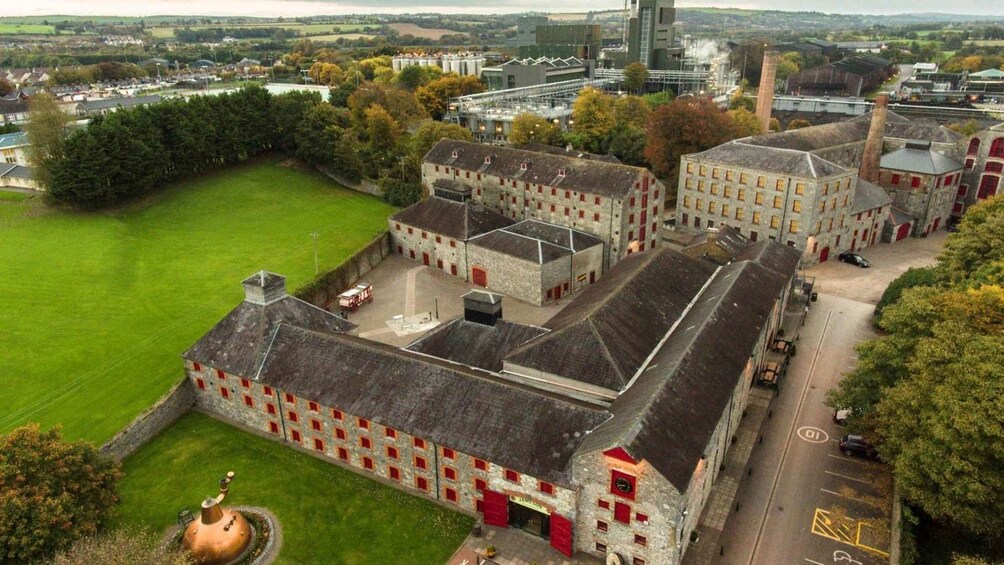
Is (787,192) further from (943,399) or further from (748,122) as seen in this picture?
(943,399)

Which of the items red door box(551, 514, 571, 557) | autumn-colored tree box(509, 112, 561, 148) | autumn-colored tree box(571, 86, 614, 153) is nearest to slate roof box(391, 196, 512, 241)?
autumn-colored tree box(509, 112, 561, 148)

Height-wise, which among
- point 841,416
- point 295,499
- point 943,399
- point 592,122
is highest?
→ point 592,122

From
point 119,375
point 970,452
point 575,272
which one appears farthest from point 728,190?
point 119,375

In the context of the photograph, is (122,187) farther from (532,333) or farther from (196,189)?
(532,333)

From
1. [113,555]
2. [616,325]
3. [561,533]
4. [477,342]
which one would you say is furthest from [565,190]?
[113,555]

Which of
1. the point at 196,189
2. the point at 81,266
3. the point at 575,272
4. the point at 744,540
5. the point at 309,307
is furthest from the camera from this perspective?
the point at 196,189

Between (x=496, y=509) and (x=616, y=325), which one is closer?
(x=496, y=509)
